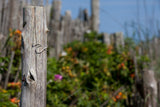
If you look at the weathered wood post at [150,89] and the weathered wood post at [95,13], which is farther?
the weathered wood post at [95,13]

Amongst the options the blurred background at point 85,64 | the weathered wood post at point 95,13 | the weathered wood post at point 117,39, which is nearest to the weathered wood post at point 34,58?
the blurred background at point 85,64

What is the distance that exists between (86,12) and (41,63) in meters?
5.74

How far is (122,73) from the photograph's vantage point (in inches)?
202

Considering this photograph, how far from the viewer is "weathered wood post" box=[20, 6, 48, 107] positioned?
78.4 inches

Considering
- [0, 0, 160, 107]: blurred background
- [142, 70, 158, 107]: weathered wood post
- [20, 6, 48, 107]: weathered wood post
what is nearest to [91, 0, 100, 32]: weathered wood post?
[0, 0, 160, 107]: blurred background

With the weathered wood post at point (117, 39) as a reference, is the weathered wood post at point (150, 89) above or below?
below

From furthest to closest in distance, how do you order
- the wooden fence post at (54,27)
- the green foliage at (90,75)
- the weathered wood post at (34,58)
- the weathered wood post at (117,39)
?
the weathered wood post at (117,39)
the wooden fence post at (54,27)
the green foliage at (90,75)
the weathered wood post at (34,58)

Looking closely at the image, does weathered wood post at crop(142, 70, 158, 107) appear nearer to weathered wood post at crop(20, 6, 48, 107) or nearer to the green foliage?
the green foliage

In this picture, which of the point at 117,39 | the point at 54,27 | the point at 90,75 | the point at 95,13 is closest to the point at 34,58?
the point at 90,75

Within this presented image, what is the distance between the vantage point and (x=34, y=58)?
2.00 m

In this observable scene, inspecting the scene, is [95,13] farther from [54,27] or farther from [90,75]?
[90,75]

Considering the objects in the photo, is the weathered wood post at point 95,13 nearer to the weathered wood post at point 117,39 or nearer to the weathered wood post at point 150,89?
the weathered wood post at point 117,39

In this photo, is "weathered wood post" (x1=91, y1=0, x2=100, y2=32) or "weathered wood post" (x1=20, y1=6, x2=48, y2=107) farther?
"weathered wood post" (x1=91, y1=0, x2=100, y2=32)

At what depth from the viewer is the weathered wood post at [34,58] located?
1.99 metres
